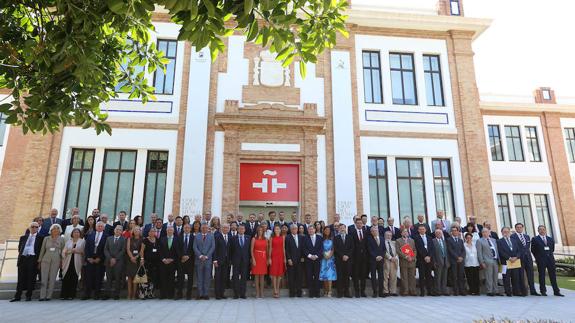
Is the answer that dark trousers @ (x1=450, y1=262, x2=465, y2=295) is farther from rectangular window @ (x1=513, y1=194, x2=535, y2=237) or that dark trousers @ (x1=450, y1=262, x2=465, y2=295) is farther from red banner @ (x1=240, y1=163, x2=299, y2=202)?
rectangular window @ (x1=513, y1=194, x2=535, y2=237)

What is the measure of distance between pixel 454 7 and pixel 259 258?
13894 mm

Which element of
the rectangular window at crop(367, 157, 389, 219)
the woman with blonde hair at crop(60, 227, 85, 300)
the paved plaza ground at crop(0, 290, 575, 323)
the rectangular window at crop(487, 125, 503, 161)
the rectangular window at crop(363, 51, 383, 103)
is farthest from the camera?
the rectangular window at crop(487, 125, 503, 161)

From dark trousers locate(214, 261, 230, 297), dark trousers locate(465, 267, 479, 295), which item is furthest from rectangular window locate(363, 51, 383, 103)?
dark trousers locate(214, 261, 230, 297)

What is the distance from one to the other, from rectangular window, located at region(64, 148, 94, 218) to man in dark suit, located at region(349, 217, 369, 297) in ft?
30.3

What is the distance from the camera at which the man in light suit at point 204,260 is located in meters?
8.55

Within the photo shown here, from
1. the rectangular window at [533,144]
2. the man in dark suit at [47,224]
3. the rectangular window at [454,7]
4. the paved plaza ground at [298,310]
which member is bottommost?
the paved plaza ground at [298,310]

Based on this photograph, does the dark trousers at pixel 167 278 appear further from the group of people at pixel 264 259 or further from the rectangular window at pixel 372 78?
the rectangular window at pixel 372 78

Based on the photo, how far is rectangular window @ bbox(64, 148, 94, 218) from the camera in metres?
12.7

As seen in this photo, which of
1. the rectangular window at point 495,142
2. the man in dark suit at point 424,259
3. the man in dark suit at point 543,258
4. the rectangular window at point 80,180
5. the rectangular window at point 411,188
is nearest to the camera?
the man in dark suit at point 424,259

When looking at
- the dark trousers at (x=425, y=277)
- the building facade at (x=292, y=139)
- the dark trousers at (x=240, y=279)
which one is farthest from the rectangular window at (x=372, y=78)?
the dark trousers at (x=240, y=279)

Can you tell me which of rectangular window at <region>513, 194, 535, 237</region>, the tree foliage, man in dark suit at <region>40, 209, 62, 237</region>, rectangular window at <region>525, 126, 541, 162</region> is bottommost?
man in dark suit at <region>40, 209, 62, 237</region>

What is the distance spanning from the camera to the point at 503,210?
20047mm

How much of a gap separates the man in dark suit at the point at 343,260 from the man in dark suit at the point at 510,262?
13.5 ft

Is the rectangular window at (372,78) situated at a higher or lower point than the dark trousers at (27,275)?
higher
